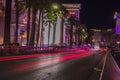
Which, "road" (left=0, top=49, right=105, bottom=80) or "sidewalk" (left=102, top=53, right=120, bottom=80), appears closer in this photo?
"road" (left=0, top=49, right=105, bottom=80)

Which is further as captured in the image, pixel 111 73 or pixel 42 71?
pixel 111 73

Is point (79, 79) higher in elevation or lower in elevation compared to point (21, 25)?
lower

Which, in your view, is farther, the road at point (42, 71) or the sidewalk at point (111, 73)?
the sidewalk at point (111, 73)

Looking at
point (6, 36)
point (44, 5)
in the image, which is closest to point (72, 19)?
point (44, 5)

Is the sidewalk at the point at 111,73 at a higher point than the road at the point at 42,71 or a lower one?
lower

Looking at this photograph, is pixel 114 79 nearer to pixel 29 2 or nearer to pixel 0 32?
pixel 29 2

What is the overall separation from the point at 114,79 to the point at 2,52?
2330 centimetres

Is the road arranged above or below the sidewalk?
above

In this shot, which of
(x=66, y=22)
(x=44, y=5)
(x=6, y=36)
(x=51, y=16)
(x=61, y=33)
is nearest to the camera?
(x=6, y=36)

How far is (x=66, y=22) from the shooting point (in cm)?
14850

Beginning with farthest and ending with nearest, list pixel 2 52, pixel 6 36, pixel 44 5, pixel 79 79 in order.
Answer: pixel 44 5 → pixel 6 36 → pixel 2 52 → pixel 79 79

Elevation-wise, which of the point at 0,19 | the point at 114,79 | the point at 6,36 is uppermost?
the point at 0,19

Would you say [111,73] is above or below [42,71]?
below

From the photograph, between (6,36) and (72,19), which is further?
(72,19)
